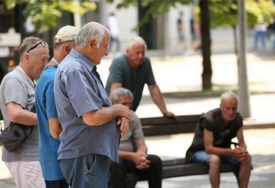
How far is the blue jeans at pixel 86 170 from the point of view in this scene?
4289mm

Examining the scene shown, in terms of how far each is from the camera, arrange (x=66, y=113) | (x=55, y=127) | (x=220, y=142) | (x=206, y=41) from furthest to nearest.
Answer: (x=206, y=41) < (x=220, y=142) < (x=55, y=127) < (x=66, y=113)

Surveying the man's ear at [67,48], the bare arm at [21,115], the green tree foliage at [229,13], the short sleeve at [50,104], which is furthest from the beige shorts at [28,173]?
the green tree foliage at [229,13]

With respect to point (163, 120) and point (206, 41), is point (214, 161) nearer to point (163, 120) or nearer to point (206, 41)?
point (163, 120)

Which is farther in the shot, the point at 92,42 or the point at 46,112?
the point at 46,112

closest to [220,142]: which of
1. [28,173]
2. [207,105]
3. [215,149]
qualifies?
[215,149]

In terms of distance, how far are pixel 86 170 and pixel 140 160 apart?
261 cm

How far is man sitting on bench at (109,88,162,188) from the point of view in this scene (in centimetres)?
672

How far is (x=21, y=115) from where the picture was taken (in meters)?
5.12

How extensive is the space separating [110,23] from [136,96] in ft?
85.6

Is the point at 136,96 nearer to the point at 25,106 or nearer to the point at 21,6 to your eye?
the point at 25,106

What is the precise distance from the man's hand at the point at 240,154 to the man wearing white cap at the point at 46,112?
9.53ft

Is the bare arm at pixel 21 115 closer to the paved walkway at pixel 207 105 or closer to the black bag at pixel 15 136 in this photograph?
the black bag at pixel 15 136

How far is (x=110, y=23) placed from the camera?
34062 mm

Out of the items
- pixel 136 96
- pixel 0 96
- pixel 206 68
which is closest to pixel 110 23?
pixel 206 68
